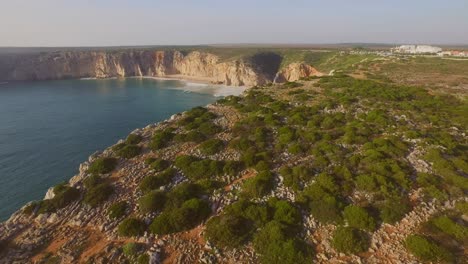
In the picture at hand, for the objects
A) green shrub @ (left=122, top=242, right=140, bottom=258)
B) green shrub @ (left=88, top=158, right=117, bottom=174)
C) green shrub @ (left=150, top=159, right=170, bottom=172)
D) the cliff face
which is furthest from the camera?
the cliff face

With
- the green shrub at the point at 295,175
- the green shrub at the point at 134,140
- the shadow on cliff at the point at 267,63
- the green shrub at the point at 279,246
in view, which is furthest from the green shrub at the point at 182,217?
the shadow on cliff at the point at 267,63

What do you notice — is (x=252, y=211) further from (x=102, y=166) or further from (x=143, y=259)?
(x=102, y=166)

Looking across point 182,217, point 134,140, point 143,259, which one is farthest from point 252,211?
point 134,140

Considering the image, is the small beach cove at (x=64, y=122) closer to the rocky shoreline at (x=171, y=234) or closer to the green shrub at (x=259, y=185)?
the rocky shoreline at (x=171, y=234)

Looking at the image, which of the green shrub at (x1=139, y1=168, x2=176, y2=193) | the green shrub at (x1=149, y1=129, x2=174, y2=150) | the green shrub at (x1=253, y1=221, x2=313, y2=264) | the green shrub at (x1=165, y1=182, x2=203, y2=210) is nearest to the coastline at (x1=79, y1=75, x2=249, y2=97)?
the green shrub at (x1=149, y1=129, x2=174, y2=150)

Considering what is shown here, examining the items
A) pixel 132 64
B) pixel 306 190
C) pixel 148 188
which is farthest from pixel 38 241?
pixel 132 64

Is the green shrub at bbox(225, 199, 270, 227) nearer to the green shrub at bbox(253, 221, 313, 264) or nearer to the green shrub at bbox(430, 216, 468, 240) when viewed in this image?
the green shrub at bbox(253, 221, 313, 264)
